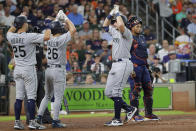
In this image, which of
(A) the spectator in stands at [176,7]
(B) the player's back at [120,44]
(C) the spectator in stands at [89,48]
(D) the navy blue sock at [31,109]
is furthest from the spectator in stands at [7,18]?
(D) the navy blue sock at [31,109]

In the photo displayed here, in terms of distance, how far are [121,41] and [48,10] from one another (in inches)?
376

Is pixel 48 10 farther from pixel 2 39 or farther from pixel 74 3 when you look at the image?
pixel 2 39

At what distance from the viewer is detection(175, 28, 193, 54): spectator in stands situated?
17109 mm

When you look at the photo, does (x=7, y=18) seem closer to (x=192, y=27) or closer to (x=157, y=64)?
(x=157, y=64)

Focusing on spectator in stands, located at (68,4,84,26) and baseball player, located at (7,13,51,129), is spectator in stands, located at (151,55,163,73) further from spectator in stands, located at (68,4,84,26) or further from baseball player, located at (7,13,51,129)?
baseball player, located at (7,13,51,129)

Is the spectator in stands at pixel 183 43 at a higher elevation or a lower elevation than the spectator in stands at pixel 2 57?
higher

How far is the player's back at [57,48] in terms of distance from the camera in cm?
919

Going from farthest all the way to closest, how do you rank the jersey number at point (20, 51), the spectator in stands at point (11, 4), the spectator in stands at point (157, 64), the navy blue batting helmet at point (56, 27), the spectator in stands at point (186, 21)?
1. the spectator in stands at point (186, 21)
2. the spectator in stands at point (11, 4)
3. the spectator in stands at point (157, 64)
4. the navy blue batting helmet at point (56, 27)
5. the jersey number at point (20, 51)

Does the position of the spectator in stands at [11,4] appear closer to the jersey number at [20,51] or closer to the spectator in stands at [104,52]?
the spectator in stands at [104,52]

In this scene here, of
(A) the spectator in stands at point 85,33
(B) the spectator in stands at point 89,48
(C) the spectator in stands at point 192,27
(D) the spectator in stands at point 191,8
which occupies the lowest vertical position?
(B) the spectator in stands at point 89,48

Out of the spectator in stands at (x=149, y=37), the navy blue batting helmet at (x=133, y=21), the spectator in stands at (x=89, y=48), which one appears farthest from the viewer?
the spectator in stands at (x=149, y=37)

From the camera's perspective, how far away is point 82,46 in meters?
15.7

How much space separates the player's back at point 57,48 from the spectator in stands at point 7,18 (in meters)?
8.69

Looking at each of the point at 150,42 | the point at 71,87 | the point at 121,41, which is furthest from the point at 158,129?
the point at 150,42
